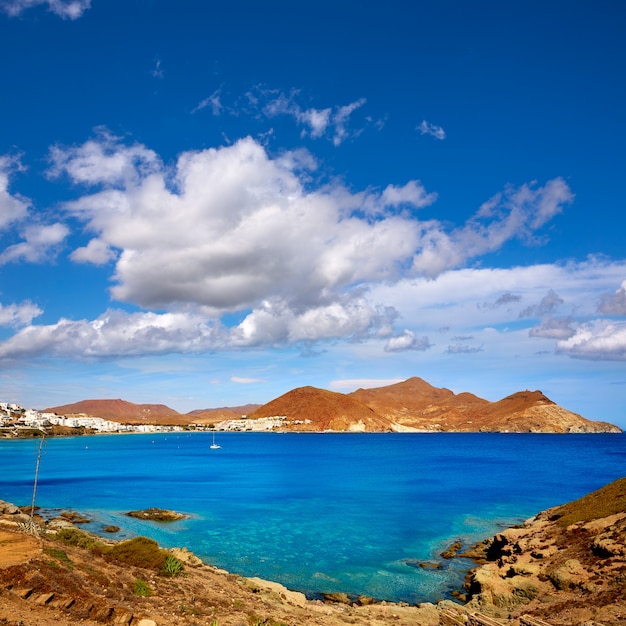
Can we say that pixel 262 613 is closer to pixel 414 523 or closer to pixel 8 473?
pixel 414 523

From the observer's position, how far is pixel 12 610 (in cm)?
1572

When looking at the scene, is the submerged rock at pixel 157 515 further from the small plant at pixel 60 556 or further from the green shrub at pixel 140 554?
the small plant at pixel 60 556

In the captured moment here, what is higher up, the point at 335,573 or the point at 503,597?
the point at 503,597

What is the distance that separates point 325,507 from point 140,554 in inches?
1486

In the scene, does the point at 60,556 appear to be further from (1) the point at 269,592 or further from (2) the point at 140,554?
(1) the point at 269,592

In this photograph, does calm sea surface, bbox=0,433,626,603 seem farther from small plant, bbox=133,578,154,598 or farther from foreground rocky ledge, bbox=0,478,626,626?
small plant, bbox=133,578,154,598

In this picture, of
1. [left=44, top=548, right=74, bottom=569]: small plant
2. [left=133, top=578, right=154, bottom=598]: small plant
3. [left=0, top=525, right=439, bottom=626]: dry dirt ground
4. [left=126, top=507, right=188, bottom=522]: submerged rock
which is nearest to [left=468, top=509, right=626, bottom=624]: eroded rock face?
[left=0, top=525, right=439, bottom=626]: dry dirt ground

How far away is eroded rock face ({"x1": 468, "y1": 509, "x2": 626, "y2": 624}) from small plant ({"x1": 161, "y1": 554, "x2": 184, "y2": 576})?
16.6 meters

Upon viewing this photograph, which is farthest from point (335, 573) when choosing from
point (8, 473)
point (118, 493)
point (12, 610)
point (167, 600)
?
point (8, 473)

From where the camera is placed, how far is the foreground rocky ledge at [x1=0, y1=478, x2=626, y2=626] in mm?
17578

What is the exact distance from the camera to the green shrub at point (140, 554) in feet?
83.4

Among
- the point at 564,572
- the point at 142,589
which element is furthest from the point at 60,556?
the point at 564,572

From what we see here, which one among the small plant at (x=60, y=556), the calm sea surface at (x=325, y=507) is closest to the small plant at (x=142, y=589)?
the small plant at (x=60, y=556)

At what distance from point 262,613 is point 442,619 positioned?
9107 mm
